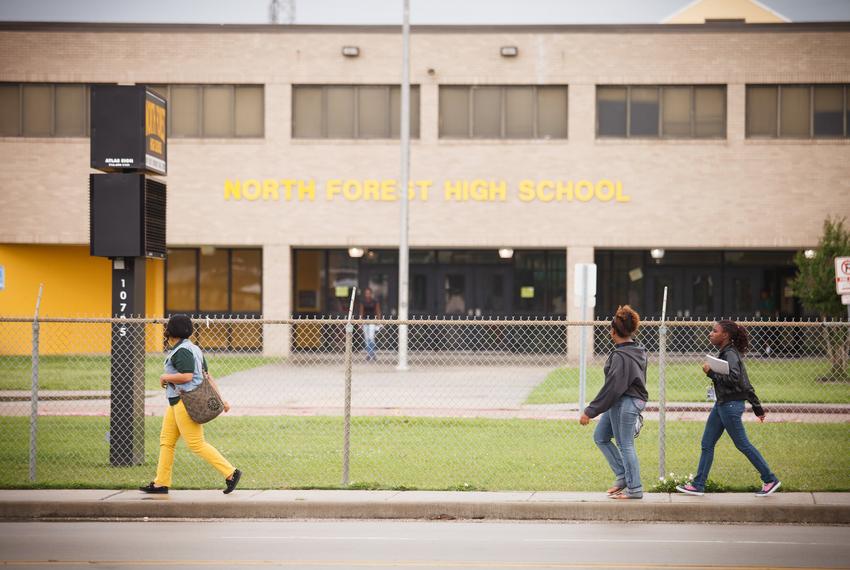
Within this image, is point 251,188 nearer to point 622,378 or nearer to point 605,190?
point 605,190

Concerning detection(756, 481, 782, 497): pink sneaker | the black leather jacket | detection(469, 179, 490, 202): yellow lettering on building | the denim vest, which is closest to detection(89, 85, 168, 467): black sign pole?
the denim vest

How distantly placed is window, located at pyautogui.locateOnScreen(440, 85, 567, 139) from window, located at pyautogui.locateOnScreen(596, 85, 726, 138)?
1206 mm

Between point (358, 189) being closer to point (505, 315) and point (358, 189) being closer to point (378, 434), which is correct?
point (505, 315)

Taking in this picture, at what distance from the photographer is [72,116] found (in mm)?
30266

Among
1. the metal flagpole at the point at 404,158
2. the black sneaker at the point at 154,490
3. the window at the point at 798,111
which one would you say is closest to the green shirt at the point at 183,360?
the black sneaker at the point at 154,490

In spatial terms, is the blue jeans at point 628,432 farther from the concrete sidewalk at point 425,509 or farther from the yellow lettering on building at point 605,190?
the yellow lettering on building at point 605,190

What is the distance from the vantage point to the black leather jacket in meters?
9.98

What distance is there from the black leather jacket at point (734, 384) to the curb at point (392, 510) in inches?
39.1

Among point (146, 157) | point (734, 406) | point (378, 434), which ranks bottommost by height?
point (378, 434)

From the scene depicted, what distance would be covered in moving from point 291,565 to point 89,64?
25.2 m

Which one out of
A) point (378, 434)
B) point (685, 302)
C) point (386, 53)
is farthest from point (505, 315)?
point (378, 434)

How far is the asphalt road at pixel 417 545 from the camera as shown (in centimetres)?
796

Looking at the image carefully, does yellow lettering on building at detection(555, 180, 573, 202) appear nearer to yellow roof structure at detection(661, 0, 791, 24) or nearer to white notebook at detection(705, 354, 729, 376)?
white notebook at detection(705, 354, 729, 376)

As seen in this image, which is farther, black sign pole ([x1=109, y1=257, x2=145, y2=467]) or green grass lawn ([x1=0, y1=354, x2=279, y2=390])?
green grass lawn ([x1=0, y1=354, x2=279, y2=390])
